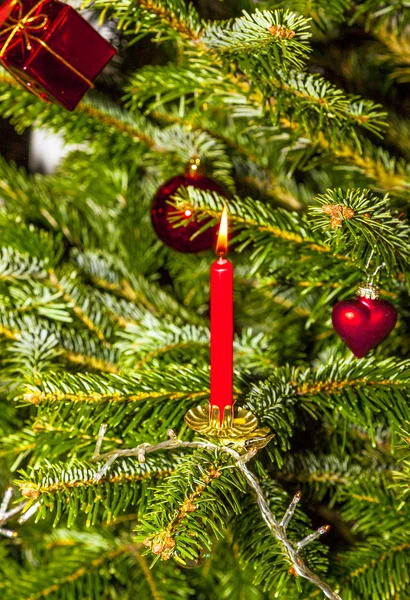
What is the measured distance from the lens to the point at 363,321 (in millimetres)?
441

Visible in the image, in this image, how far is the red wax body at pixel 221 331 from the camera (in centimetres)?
38

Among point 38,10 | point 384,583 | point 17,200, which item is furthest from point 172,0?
point 384,583

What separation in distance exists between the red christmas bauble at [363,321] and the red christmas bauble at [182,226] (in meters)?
0.17

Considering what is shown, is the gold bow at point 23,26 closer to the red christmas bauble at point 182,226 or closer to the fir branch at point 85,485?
the red christmas bauble at point 182,226

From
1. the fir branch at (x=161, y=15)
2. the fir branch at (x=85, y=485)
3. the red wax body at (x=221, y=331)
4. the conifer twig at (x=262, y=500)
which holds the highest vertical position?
the fir branch at (x=161, y=15)

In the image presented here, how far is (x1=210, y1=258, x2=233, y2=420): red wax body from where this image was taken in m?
0.38

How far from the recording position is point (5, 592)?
60 cm

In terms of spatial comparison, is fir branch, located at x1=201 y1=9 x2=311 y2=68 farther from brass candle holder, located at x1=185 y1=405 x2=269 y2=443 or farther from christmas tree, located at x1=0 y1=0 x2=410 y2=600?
brass candle holder, located at x1=185 y1=405 x2=269 y2=443

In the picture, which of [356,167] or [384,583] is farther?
[356,167]

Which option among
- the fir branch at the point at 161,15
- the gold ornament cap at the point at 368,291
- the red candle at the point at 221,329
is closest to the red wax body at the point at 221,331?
the red candle at the point at 221,329

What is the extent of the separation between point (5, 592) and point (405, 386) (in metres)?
0.41

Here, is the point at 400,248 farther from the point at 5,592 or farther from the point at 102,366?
the point at 5,592

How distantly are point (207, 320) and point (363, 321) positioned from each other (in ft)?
0.85

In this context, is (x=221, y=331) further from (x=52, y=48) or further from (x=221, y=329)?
(x=52, y=48)
